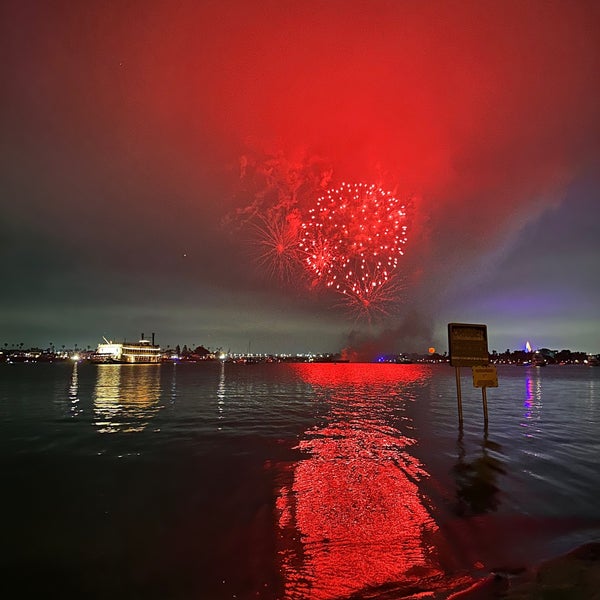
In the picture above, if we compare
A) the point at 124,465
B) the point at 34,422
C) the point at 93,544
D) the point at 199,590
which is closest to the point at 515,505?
the point at 199,590

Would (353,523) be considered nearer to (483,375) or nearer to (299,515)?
(299,515)

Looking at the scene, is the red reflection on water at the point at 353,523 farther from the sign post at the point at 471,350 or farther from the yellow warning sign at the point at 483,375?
the yellow warning sign at the point at 483,375

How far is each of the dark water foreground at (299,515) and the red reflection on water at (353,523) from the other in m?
0.04

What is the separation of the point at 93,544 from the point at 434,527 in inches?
263

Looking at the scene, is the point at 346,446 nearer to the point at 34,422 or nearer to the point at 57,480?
the point at 57,480

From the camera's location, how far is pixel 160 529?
864 centimetres

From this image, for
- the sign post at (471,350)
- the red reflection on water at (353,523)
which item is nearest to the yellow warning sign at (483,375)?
the sign post at (471,350)

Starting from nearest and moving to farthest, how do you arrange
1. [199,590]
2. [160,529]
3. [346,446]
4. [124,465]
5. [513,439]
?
[199,590]
[160,529]
[124,465]
[346,446]
[513,439]

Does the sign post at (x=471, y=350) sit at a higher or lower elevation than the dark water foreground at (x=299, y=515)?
higher

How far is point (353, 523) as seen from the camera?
850 centimetres

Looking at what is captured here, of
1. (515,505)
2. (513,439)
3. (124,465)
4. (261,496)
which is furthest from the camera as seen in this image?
(513,439)

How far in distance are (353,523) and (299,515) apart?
125 cm

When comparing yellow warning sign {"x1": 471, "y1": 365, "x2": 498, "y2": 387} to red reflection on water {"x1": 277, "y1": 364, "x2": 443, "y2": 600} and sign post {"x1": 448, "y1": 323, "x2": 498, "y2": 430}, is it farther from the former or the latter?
red reflection on water {"x1": 277, "y1": 364, "x2": 443, "y2": 600}

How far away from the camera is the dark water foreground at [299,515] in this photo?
248 inches
